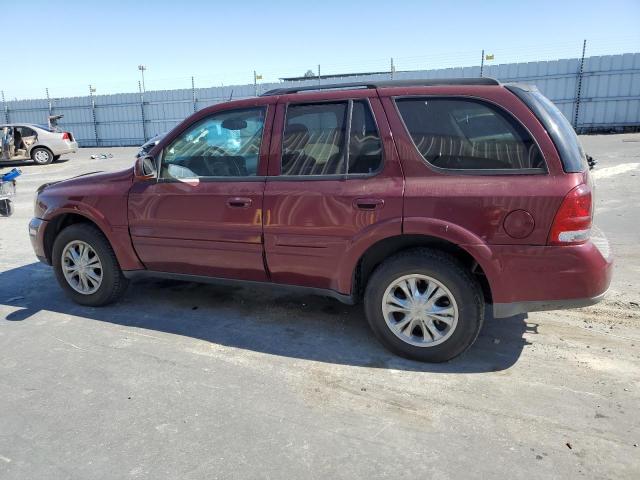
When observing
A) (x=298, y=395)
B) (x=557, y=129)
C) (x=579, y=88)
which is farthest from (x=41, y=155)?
(x=579, y=88)

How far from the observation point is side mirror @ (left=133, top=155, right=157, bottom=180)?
4160 mm

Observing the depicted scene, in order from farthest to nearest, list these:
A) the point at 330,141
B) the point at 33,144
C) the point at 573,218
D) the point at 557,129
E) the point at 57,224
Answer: the point at 33,144 → the point at 57,224 → the point at 330,141 → the point at 557,129 → the point at 573,218

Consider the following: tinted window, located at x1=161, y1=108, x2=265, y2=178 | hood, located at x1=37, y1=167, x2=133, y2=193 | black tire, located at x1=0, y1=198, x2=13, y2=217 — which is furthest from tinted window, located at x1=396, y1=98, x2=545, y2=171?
black tire, located at x1=0, y1=198, x2=13, y2=217

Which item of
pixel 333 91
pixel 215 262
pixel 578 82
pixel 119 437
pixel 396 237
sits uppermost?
pixel 578 82

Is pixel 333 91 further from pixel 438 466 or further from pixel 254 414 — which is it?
pixel 438 466

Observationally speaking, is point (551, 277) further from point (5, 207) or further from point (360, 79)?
point (360, 79)

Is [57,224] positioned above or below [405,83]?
below

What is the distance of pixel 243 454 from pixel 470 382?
5.05 feet

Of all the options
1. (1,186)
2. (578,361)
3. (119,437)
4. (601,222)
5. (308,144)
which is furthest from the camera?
(1,186)

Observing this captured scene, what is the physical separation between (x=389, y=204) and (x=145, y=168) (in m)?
2.11

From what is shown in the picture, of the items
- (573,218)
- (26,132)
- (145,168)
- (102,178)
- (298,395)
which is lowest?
(298,395)

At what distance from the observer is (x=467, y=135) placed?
10.9 feet

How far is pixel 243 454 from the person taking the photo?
258 cm

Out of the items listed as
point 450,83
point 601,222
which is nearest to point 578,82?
point 601,222
